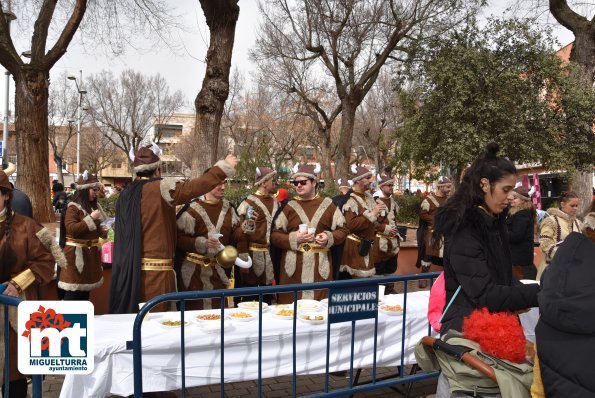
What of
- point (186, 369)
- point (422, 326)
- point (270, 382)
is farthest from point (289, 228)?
point (186, 369)

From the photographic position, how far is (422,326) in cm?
432

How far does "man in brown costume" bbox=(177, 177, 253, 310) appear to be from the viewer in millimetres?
5368

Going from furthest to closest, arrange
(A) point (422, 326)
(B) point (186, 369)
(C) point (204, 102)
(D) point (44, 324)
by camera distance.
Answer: (C) point (204, 102) → (A) point (422, 326) → (B) point (186, 369) → (D) point (44, 324)

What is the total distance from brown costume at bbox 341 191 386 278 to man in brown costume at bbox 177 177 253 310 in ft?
7.04

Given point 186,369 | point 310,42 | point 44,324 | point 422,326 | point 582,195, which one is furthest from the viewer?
point 310,42

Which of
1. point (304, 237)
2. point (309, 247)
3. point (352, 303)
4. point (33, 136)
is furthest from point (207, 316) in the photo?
point (33, 136)

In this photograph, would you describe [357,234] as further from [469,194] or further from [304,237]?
[469,194]

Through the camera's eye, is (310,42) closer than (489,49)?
No

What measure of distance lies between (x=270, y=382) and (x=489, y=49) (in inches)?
520

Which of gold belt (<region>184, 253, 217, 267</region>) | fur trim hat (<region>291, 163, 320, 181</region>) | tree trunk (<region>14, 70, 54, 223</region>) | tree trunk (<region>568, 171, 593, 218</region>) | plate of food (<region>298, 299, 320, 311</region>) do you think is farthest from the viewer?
tree trunk (<region>568, 171, 593, 218</region>)

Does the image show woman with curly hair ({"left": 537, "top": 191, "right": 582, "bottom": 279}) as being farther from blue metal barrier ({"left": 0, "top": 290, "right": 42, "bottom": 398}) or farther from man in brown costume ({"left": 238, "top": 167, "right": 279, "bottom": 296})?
blue metal barrier ({"left": 0, "top": 290, "right": 42, "bottom": 398})

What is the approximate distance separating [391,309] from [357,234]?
145 inches

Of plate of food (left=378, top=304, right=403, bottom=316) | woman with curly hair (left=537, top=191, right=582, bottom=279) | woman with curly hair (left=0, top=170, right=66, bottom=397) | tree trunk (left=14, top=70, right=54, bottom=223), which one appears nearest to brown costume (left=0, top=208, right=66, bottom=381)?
woman with curly hair (left=0, top=170, right=66, bottom=397)

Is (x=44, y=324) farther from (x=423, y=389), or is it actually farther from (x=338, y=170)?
(x=338, y=170)
